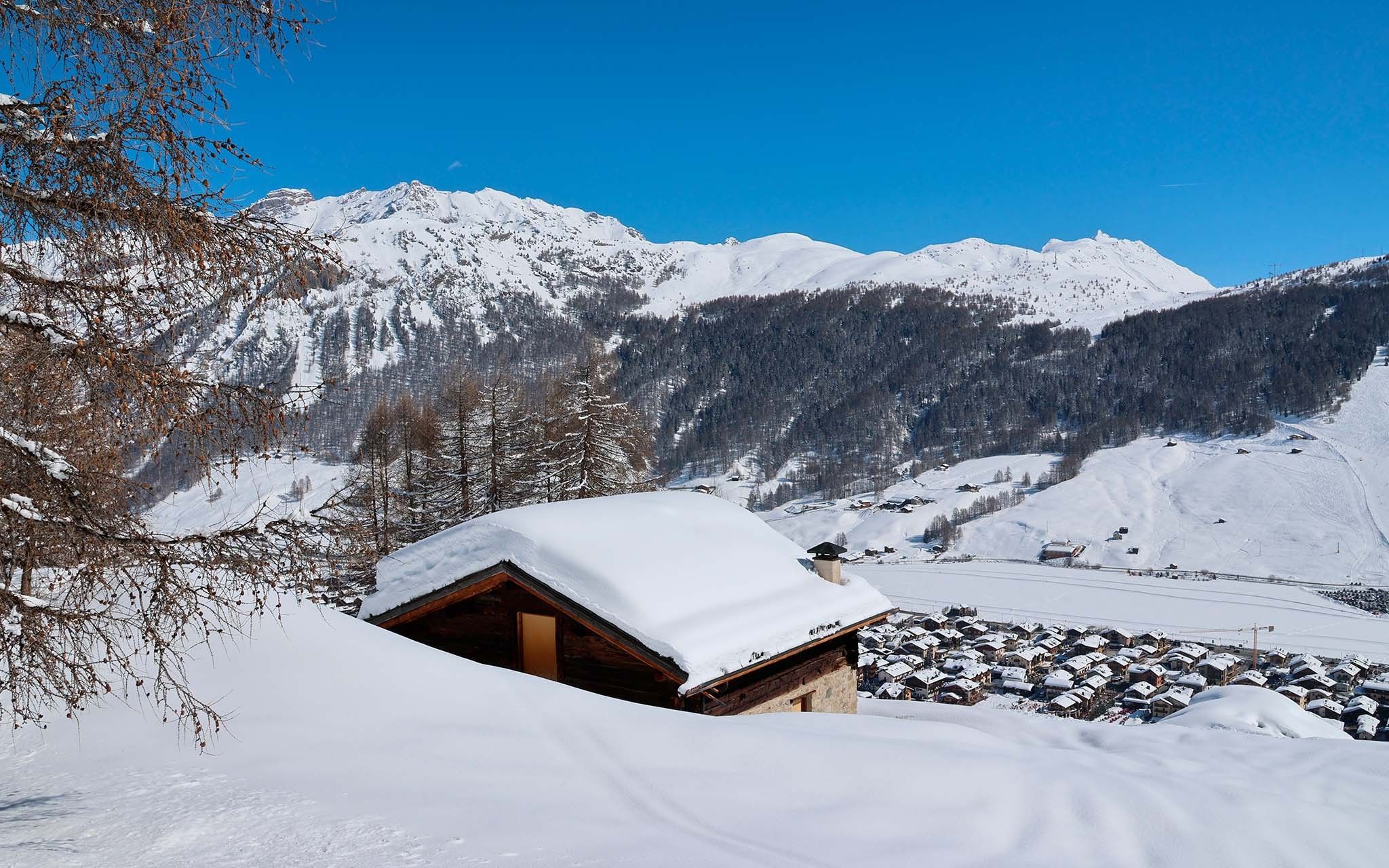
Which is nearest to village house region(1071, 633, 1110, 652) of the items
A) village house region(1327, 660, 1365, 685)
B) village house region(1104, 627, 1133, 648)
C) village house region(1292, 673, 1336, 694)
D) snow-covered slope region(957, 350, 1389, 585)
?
village house region(1104, 627, 1133, 648)

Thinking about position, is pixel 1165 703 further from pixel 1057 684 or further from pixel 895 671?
pixel 895 671

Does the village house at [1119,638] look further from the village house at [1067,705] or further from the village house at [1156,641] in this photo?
the village house at [1067,705]

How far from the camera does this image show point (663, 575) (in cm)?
968

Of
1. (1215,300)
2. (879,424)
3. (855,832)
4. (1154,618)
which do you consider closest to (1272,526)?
(1154,618)

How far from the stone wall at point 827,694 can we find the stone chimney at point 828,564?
1347 millimetres

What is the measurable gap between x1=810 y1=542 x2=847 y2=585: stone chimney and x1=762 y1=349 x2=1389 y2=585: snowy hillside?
75.3m

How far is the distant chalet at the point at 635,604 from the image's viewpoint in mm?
9062

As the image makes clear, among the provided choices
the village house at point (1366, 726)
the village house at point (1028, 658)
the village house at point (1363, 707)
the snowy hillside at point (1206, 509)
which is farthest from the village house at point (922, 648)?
the snowy hillside at point (1206, 509)

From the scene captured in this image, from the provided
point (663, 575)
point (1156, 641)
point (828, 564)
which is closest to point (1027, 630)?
point (1156, 641)

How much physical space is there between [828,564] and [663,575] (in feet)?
11.5

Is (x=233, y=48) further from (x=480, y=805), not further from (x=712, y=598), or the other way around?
(x=712, y=598)

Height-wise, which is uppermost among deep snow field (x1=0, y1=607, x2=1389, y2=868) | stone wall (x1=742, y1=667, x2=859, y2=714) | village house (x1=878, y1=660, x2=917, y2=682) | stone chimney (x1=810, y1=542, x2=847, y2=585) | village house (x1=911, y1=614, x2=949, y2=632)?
stone chimney (x1=810, y1=542, x2=847, y2=585)

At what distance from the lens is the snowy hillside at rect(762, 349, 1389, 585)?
77.6 metres

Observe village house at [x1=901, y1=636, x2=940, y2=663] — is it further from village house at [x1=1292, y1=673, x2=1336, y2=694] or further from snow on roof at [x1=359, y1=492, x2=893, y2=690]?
snow on roof at [x1=359, y1=492, x2=893, y2=690]
